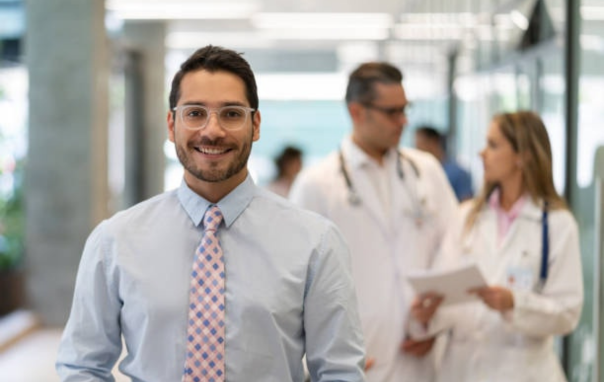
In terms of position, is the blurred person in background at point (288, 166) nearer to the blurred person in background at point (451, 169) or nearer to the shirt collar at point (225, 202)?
the blurred person in background at point (451, 169)

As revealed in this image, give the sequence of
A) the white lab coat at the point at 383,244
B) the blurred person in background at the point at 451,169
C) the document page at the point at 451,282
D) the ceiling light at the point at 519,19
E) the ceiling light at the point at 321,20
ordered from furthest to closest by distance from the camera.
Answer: the ceiling light at the point at 321,20, the blurred person in background at the point at 451,169, the ceiling light at the point at 519,19, the white lab coat at the point at 383,244, the document page at the point at 451,282

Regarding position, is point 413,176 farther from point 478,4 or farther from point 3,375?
point 478,4

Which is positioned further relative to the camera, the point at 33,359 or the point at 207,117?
the point at 33,359

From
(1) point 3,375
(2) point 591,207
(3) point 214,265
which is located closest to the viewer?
(3) point 214,265

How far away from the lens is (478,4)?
29.6ft

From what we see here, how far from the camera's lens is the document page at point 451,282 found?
3449 mm

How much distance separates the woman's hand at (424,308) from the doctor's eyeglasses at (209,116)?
61.4 inches

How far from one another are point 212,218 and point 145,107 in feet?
48.5

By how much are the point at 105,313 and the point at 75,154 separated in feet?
26.7

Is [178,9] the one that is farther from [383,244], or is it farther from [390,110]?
[383,244]

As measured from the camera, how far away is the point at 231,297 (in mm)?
2312

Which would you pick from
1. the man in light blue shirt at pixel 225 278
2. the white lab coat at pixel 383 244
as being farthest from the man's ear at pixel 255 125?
the white lab coat at pixel 383 244

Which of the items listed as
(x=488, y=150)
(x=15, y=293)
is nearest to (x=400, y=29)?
(x=15, y=293)

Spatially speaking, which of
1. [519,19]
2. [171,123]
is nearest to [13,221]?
[519,19]
